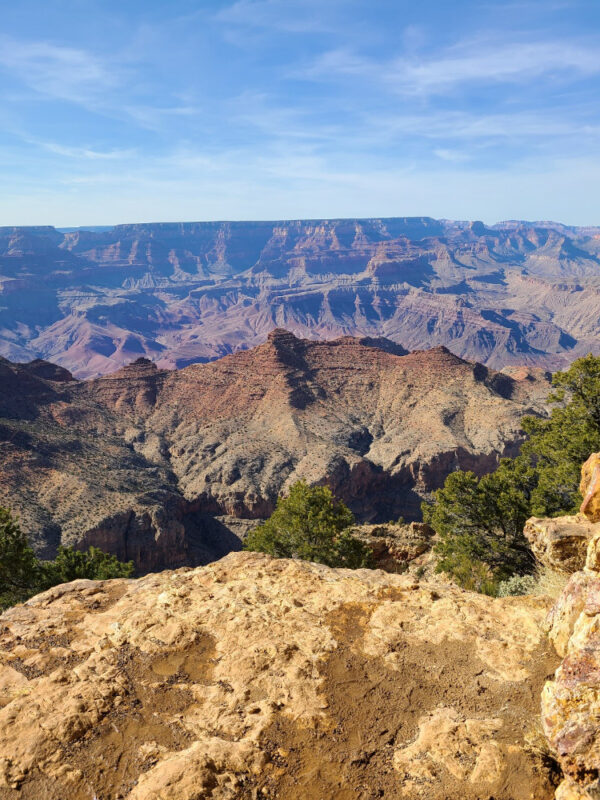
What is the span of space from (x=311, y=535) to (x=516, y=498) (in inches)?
466

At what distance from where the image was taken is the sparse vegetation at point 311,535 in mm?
27641

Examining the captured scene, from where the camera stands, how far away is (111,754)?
9094mm

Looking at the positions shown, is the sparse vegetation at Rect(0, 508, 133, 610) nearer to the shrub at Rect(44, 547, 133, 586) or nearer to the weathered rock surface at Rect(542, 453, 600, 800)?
the shrub at Rect(44, 547, 133, 586)

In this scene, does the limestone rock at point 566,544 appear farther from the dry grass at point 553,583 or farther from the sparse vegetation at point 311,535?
the sparse vegetation at point 311,535

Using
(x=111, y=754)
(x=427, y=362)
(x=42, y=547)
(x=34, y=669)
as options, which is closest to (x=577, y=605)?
(x=111, y=754)

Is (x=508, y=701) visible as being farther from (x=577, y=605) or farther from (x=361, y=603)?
(x=361, y=603)

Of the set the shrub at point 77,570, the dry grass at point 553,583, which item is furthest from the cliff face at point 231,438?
the dry grass at point 553,583

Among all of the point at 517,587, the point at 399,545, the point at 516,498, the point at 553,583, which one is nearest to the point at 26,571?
the point at 399,545

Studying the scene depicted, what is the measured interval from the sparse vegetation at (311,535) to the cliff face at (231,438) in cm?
3192

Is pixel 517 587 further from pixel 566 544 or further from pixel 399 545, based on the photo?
pixel 399 545

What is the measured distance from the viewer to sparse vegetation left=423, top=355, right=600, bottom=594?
24.3 m

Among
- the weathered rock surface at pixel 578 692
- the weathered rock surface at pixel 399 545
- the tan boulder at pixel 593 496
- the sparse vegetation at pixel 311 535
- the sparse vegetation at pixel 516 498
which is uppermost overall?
the tan boulder at pixel 593 496

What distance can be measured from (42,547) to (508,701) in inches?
1958

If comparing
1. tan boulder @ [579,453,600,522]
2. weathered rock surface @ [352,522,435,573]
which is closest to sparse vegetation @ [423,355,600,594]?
weathered rock surface @ [352,522,435,573]
